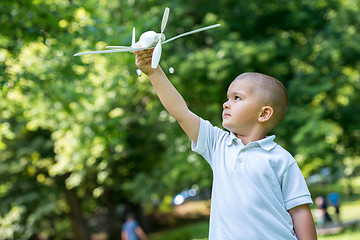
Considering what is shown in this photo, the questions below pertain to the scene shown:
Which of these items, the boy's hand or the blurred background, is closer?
the boy's hand

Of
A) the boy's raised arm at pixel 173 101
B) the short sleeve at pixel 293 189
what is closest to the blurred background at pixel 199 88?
the boy's raised arm at pixel 173 101

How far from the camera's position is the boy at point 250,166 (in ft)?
5.70

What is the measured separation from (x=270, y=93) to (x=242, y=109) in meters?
0.13

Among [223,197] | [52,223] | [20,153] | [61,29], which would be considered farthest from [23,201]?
[223,197]

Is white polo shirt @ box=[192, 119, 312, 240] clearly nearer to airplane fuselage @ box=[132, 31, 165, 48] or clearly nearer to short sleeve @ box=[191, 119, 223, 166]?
short sleeve @ box=[191, 119, 223, 166]

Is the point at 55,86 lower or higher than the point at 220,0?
lower

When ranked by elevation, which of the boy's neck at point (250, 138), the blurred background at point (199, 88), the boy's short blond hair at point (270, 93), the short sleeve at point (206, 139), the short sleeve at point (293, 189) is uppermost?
the blurred background at point (199, 88)

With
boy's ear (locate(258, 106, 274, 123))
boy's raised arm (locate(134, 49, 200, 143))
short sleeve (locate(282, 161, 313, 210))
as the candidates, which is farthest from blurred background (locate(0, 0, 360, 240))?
short sleeve (locate(282, 161, 313, 210))

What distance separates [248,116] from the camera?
1.89m

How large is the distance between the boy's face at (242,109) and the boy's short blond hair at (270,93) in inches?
0.7

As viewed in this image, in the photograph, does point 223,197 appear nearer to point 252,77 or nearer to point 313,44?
point 252,77

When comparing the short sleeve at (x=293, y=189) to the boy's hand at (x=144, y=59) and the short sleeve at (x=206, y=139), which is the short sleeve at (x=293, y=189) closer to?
the short sleeve at (x=206, y=139)

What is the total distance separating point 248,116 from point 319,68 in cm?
919

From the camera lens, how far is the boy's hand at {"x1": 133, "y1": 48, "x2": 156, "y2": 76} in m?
1.82
